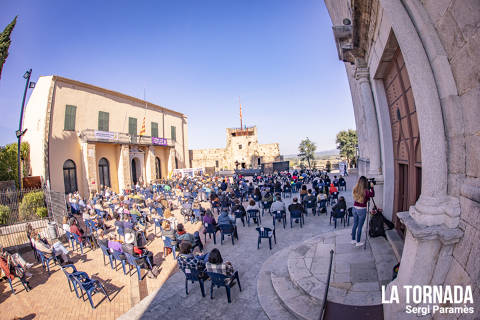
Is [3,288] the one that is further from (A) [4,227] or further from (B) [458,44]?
(B) [458,44]

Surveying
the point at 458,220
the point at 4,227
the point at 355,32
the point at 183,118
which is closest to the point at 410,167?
the point at 458,220

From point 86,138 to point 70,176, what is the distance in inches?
128

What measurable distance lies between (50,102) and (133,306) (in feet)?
62.4

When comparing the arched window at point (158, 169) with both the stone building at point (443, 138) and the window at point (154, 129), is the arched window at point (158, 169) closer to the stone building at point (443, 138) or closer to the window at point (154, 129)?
the window at point (154, 129)

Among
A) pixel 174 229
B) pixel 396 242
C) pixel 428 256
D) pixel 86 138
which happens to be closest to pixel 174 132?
pixel 86 138

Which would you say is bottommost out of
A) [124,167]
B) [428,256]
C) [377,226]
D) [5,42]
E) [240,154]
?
[377,226]

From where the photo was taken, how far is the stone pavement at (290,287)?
385cm

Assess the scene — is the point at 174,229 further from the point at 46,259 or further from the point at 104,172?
the point at 104,172

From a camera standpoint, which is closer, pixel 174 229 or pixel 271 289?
pixel 271 289

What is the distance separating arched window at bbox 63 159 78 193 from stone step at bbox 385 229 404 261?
21.5 metres

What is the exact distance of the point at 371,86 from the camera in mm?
5840

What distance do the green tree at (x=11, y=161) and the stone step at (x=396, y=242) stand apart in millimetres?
22545

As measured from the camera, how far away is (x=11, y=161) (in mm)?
17641

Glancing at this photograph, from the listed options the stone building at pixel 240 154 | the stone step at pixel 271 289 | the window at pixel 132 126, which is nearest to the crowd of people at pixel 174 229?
the stone step at pixel 271 289
